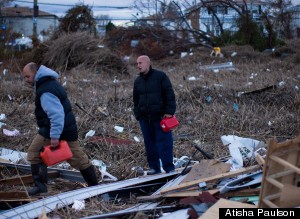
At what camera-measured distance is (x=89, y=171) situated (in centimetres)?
556

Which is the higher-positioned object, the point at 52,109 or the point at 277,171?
the point at 52,109

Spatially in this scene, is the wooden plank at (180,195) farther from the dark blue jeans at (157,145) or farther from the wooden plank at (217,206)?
the dark blue jeans at (157,145)

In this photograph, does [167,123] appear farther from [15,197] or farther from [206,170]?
[15,197]

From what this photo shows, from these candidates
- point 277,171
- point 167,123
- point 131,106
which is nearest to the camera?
point 277,171

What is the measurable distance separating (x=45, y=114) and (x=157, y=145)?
1.47 meters

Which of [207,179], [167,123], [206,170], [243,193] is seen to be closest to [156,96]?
[167,123]

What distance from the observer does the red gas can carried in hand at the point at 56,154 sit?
5.10 meters

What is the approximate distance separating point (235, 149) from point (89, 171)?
1.85 meters

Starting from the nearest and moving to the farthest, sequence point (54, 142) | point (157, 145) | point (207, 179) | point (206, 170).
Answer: point (207, 179) → point (54, 142) → point (206, 170) → point (157, 145)

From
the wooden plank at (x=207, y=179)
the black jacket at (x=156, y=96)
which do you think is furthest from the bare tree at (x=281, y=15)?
the wooden plank at (x=207, y=179)

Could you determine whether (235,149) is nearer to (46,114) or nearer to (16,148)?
(46,114)

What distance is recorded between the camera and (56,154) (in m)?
5.10

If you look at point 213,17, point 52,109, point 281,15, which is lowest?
point 52,109

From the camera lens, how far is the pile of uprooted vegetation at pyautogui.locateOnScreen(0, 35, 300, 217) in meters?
7.52
